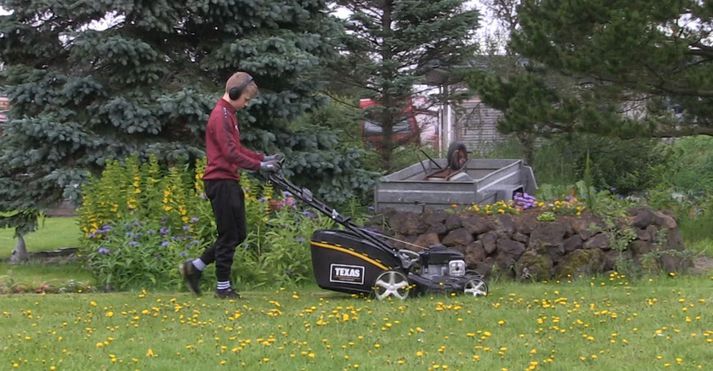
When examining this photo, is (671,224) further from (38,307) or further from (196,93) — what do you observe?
(38,307)

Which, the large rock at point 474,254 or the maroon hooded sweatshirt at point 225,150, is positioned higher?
the maroon hooded sweatshirt at point 225,150

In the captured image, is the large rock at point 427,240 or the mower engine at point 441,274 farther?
the large rock at point 427,240

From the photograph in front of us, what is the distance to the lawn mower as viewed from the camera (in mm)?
7387

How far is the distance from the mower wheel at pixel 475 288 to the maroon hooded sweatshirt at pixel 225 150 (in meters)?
1.97

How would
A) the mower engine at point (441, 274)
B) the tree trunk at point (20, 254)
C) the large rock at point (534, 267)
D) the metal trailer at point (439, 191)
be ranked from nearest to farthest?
the mower engine at point (441, 274) → the large rock at point (534, 267) → the metal trailer at point (439, 191) → the tree trunk at point (20, 254)

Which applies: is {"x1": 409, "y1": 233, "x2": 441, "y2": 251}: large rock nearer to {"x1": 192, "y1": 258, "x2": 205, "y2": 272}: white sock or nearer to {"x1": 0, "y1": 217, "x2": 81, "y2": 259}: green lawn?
{"x1": 192, "y1": 258, "x2": 205, "y2": 272}: white sock

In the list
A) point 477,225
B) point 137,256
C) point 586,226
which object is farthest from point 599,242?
point 137,256

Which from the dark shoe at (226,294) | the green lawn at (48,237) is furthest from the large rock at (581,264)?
the green lawn at (48,237)

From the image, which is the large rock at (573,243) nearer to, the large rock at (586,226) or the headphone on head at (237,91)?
the large rock at (586,226)

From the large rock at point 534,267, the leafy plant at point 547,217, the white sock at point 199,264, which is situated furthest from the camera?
the leafy plant at point 547,217

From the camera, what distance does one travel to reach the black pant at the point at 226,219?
732cm

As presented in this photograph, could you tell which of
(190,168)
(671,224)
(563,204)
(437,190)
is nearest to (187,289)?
(190,168)

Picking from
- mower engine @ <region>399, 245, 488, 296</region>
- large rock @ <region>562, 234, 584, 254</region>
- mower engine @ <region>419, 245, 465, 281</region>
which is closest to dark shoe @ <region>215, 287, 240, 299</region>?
mower engine @ <region>399, 245, 488, 296</region>

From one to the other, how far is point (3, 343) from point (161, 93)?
471 cm
